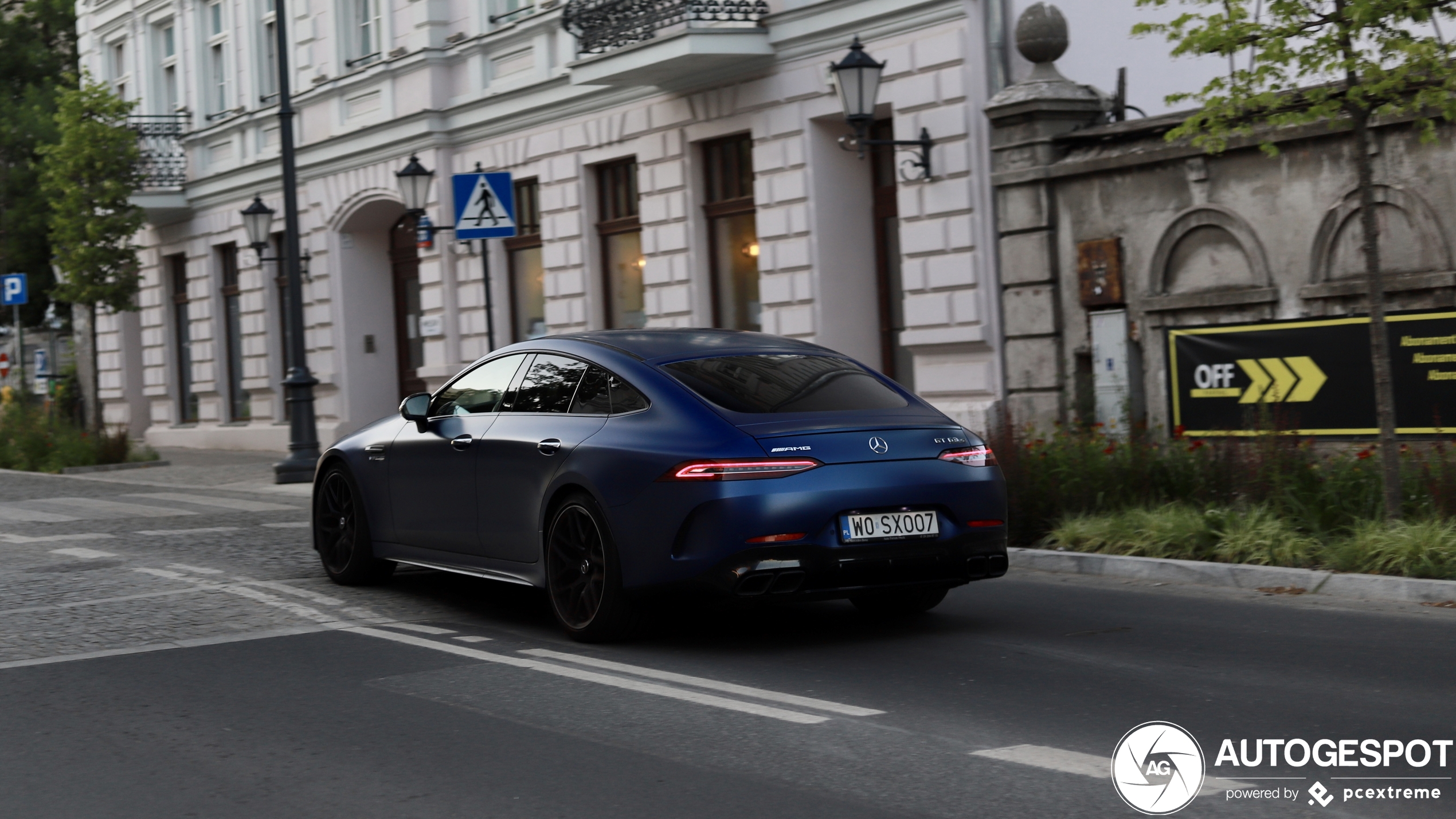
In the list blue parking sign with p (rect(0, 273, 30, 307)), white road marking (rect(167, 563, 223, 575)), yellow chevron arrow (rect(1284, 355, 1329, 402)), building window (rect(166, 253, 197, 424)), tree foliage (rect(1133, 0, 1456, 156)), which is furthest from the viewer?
building window (rect(166, 253, 197, 424))

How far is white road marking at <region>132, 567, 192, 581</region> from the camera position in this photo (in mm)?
10953

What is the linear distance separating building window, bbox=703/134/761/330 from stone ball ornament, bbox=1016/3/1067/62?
4468 mm

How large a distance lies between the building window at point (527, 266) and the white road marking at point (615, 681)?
50.5 ft

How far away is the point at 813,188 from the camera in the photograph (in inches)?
739

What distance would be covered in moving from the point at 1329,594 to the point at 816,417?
3384 mm

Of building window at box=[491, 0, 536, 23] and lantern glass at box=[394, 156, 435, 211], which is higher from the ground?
building window at box=[491, 0, 536, 23]

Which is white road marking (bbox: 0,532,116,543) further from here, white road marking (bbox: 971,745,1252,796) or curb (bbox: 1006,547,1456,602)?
white road marking (bbox: 971,745,1252,796)

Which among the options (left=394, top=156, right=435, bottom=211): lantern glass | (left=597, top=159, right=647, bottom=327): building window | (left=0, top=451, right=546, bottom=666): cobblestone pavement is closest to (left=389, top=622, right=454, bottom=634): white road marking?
(left=0, top=451, right=546, bottom=666): cobblestone pavement

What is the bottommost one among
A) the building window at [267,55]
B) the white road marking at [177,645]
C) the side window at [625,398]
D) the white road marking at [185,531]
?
the white road marking at [177,645]

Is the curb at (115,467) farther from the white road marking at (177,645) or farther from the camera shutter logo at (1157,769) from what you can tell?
the camera shutter logo at (1157,769)

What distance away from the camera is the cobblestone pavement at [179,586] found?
8.81m

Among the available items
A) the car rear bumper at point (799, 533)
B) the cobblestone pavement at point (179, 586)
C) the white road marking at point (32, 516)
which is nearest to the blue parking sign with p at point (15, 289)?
the cobblestone pavement at point (179, 586)

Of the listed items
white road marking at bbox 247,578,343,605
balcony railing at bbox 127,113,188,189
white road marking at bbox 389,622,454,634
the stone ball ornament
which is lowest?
white road marking at bbox 389,622,454,634

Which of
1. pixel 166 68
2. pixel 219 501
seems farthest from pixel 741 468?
pixel 166 68
